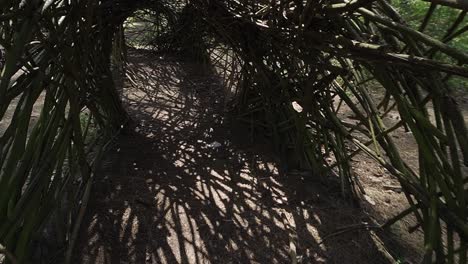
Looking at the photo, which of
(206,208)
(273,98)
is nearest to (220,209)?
(206,208)

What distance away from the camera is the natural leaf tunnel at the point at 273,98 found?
79 centimetres

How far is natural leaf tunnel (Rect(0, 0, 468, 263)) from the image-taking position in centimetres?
79

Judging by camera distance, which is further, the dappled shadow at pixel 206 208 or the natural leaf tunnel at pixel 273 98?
the dappled shadow at pixel 206 208

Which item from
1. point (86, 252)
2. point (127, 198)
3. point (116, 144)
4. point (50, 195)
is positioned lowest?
point (86, 252)

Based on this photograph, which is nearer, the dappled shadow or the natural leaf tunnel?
the natural leaf tunnel

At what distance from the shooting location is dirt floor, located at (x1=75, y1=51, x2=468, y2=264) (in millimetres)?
1254

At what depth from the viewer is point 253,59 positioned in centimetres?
160

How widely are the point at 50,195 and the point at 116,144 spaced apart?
0.76 metres

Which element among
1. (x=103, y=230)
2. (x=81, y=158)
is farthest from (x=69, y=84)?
(x=103, y=230)

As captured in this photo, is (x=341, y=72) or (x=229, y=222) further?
(x=229, y=222)

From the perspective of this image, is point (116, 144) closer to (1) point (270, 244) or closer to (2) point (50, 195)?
(2) point (50, 195)

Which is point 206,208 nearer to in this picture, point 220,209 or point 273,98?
point 220,209

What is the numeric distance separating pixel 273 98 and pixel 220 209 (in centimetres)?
55

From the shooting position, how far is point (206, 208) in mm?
1438
